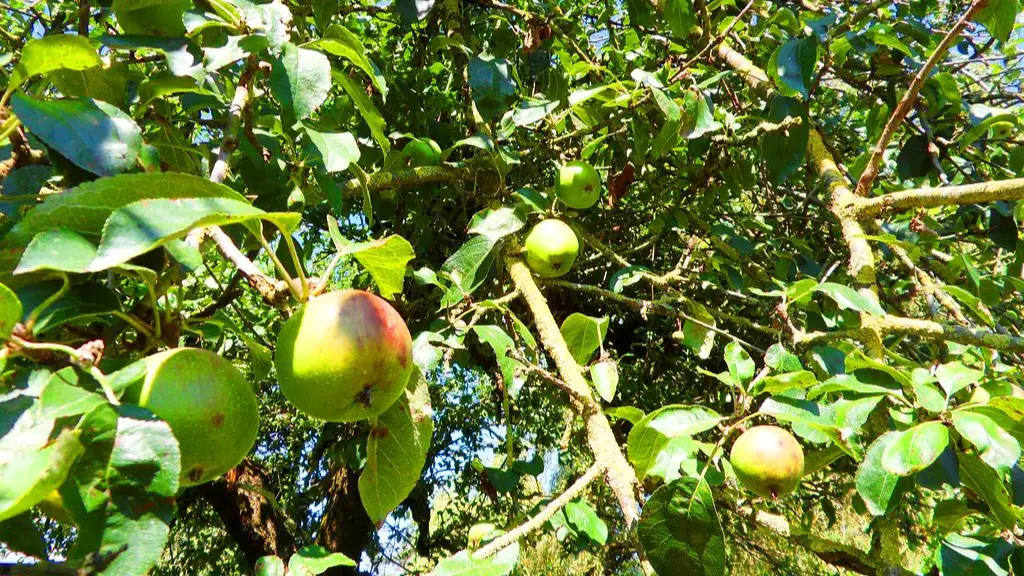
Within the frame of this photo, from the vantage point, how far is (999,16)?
152 cm

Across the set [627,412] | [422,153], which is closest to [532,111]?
[422,153]

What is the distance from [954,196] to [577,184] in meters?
1.04

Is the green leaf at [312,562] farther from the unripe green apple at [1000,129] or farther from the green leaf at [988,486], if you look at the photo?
the unripe green apple at [1000,129]

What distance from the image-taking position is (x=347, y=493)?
129 inches

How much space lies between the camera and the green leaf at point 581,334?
1.68 meters

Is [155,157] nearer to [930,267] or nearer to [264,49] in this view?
[264,49]

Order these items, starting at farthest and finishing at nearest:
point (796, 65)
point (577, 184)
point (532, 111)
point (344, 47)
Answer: point (577, 184) → point (532, 111) → point (796, 65) → point (344, 47)

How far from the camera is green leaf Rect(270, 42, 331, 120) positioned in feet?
3.67

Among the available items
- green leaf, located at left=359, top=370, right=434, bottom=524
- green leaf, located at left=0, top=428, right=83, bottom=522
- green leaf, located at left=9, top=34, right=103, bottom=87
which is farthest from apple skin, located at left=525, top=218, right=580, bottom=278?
green leaf, located at left=0, top=428, right=83, bottom=522

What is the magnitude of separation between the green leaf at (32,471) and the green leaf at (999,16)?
75.1 inches

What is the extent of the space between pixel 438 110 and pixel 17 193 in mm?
2026

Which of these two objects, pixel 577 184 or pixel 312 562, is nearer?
pixel 312 562

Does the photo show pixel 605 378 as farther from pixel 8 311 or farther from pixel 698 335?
pixel 8 311

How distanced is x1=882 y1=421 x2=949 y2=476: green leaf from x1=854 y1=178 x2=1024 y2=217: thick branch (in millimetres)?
435
